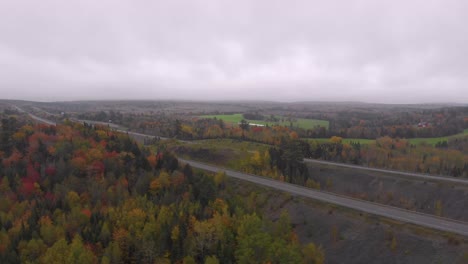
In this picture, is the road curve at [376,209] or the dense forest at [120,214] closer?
the dense forest at [120,214]

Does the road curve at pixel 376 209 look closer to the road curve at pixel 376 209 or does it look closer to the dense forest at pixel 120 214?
the road curve at pixel 376 209

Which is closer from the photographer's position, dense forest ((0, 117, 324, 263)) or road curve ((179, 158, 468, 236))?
dense forest ((0, 117, 324, 263))

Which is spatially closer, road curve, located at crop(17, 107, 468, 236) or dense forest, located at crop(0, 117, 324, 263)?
dense forest, located at crop(0, 117, 324, 263)

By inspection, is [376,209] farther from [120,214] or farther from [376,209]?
[120,214]

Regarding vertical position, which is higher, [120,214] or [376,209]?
[376,209]

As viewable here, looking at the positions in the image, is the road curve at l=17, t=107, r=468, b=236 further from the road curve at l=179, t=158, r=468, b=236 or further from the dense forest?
the dense forest

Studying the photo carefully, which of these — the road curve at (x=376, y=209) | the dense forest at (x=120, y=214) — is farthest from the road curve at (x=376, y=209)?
the dense forest at (x=120, y=214)

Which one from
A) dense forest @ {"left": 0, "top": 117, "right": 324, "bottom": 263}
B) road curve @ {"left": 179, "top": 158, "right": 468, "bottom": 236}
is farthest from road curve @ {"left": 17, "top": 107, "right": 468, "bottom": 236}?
dense forest @ {"left": 0, "top": 117, "right": 324, "bottom": 263}

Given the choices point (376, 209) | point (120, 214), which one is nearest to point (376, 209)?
point (376, 209)
